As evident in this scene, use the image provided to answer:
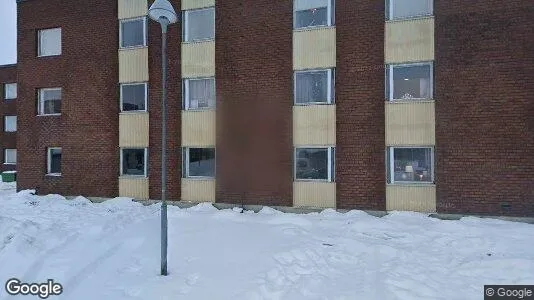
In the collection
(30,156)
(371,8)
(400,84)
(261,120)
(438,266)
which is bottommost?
(438,266)

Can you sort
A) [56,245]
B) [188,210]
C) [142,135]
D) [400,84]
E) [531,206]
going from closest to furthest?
[56,245] < [531,206] < [400,84] < [188,210] < [142,135]

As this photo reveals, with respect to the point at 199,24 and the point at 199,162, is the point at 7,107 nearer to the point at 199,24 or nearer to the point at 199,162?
the point at 199,24

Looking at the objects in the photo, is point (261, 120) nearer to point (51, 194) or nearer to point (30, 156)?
point (51, 194)

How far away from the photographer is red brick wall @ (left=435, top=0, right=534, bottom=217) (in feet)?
32.2

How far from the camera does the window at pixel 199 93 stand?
41.5 feet

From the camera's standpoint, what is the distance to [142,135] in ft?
43.4

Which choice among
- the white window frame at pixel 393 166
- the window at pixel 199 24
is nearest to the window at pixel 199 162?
the window at pixel 199 24

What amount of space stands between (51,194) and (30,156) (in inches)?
81.2

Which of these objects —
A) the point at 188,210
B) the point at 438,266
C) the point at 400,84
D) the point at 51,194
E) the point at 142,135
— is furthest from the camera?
the point at 51,194

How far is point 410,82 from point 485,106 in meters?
2.15

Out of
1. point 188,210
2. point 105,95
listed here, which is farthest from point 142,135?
point 188,210

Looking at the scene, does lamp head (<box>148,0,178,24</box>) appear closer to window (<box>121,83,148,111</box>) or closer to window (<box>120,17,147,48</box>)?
window (<box>121,83,148,111</box>)

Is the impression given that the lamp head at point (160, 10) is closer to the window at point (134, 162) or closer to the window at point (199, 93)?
the window at point (199, 93)

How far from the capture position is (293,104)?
1164 centimetres
